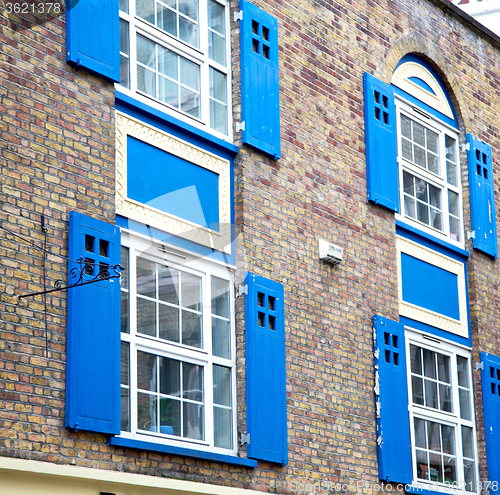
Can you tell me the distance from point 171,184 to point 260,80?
211cm

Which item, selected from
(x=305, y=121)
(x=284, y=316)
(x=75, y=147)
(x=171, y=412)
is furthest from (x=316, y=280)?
(x=75, y=147)

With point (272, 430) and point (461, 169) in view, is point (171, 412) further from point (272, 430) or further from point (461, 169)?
point (461, 169)

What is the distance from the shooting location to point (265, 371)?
10039 millimetres

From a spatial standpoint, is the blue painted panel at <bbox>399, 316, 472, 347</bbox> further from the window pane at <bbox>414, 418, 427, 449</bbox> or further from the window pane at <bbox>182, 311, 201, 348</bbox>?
the window pane at <bbox>182, 311, 201, 348</bbox>

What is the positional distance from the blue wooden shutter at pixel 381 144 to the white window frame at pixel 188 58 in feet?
8.00

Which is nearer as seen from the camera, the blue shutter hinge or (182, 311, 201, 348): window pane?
(182, 311, 201, 348): window pane

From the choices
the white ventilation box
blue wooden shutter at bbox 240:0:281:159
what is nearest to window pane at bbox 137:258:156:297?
blue wooden shutter at bbox 240:0:281:159

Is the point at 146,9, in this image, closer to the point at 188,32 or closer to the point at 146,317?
the point at 188,32

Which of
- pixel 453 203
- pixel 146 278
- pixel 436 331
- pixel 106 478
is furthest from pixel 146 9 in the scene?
pixel 453 203

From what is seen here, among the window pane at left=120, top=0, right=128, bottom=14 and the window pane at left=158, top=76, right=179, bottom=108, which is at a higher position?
the window pane at left=120, top=0, right=128, bottom=14

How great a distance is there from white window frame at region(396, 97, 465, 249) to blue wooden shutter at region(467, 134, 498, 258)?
7.7 inches

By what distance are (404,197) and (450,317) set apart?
187 cm

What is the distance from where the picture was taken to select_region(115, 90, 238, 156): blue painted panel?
30.9 feet

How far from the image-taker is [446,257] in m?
13.6
